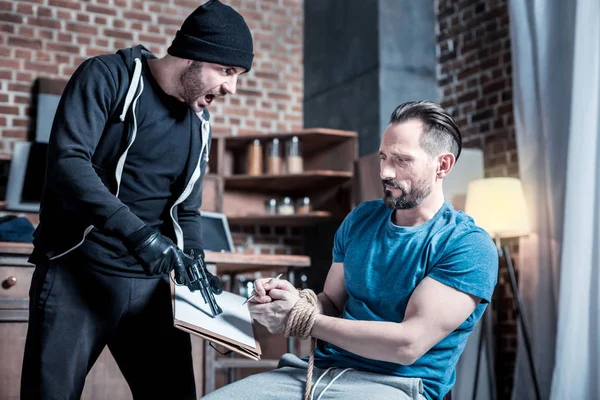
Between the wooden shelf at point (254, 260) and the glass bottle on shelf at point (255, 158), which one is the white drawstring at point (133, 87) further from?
the glass bottle on shelf at point (255, 158)

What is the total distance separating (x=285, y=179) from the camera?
4531 mm

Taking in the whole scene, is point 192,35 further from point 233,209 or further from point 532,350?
point 233,209

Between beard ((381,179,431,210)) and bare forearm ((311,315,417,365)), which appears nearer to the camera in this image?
bare forearm ((311,315,417,365))

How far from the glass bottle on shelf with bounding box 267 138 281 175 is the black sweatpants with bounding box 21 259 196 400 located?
9.28 ft

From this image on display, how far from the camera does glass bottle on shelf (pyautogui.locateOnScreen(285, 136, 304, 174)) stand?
452cm

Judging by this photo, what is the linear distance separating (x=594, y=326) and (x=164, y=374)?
6.44ft

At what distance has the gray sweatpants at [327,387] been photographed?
4.42 feet

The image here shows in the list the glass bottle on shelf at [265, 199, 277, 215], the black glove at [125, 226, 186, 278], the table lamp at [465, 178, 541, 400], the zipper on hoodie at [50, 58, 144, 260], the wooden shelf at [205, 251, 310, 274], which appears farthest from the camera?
the glass bottle on shelf at [265, 199, 277, 215]

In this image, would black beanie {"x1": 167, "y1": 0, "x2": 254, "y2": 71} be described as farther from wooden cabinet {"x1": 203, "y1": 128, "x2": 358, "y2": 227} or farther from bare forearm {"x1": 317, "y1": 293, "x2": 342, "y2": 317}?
wooden cabinet {"x1": 203, "y1": 128, "x2": 358, "y2": 227}

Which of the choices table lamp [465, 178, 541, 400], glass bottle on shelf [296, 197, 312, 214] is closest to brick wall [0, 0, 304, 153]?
glass bottle on shelf [296, 197, 312, 214]

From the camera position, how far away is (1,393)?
7.47 ft

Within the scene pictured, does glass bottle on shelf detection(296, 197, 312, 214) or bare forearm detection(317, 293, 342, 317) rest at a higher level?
glass bottle on shelf detection(296, 197, 312, 214)

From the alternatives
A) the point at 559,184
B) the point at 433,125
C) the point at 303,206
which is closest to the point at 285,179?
the point at 303,206

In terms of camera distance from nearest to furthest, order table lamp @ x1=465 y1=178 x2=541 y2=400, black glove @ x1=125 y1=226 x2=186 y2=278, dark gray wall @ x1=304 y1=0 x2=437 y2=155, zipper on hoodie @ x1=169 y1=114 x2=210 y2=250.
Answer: black glove @ x1=125 y1=226 x2=186 y2=278, zipper on hoodie @ x1=169 y1=114 x2=210 y2=250, table lamp @ x1=465 y1=178 x2=541 y2=400, dark gray wall @ x1=304 y1=0 x2=437 y2=155
